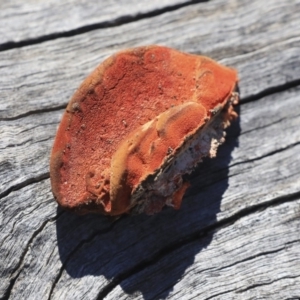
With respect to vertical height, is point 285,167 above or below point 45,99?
below

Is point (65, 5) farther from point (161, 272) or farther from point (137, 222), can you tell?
point (161, 272)

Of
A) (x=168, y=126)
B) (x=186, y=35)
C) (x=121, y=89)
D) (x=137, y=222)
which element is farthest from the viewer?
(x=186, y=35)

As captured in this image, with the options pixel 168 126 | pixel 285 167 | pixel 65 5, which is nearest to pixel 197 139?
pixel 168 126

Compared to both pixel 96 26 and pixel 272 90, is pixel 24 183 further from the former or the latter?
pixel 272 90

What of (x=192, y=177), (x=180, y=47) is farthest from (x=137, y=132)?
(x=180, y=47)

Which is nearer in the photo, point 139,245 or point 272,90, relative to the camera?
point 139,245

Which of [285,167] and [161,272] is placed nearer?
[161,272]
